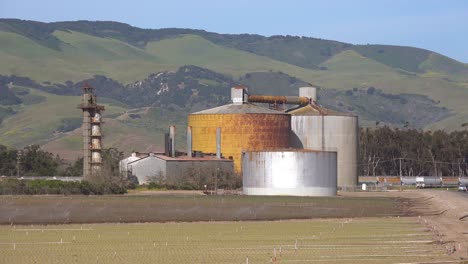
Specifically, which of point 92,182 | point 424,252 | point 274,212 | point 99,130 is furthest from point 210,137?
point 424,252

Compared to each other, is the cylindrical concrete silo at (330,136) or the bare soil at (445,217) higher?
the cylindrical concrete silo at (330,136)

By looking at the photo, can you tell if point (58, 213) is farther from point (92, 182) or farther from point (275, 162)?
point (275, 162)

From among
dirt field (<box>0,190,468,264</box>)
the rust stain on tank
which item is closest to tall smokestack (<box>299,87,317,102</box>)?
the rust stain on tank

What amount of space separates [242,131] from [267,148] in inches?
164

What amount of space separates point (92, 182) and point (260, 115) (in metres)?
34.7

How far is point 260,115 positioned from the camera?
487 feet

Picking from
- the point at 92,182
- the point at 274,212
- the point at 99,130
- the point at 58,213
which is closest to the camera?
the point at 58,213

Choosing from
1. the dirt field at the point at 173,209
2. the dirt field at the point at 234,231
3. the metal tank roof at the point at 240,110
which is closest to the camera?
the dirt field at the point at 234,231

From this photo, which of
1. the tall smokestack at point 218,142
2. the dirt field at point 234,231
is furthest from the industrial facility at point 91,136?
the dirt field at point 234,231

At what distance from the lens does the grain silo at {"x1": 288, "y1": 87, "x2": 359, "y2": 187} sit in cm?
15450

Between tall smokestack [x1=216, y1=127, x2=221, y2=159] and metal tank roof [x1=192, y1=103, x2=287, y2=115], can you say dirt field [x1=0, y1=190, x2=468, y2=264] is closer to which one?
tall smokestack [x1=216, y1=127, x2=221, y2=159]

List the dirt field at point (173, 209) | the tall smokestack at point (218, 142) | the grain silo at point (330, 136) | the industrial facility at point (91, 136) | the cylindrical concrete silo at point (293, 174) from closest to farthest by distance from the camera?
the dirt field at point (173, 209), the cylindrical concrete silo at point (293, 174), the industrial facility at point (91, 136), the tall smokestack at point (218, 142), the grain silo at point (330, 136)

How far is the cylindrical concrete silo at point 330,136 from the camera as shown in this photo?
507ft

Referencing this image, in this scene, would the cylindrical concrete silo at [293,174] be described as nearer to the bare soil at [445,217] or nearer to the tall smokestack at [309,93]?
the bare soil at [445,217]
